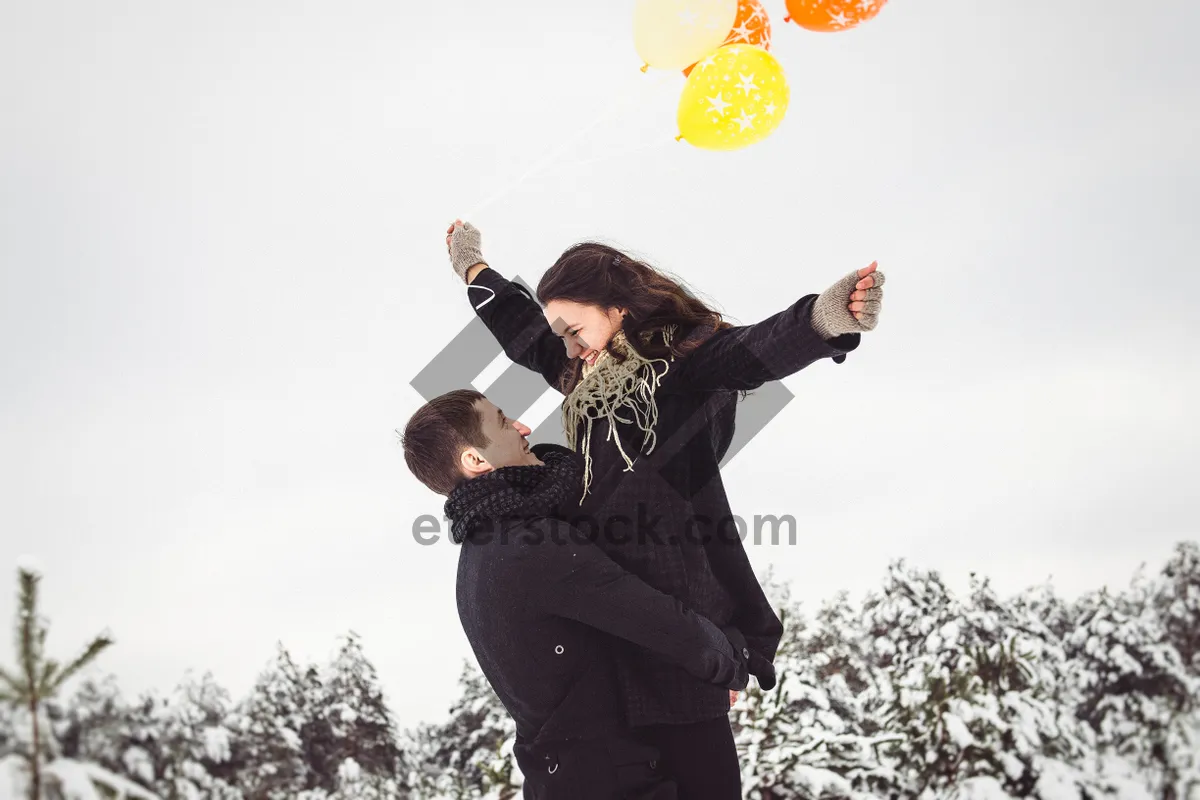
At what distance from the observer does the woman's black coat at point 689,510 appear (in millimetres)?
1417

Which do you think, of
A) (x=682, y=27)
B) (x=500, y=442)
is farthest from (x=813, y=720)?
(x=682, y=27)

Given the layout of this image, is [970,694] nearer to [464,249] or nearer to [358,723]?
[358,723]

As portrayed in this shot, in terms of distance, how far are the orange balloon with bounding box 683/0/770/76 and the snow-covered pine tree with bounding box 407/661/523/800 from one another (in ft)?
6.06

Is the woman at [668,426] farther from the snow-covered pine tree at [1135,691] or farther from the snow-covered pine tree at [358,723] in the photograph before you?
the snow-covered pine tree at [1135,691]

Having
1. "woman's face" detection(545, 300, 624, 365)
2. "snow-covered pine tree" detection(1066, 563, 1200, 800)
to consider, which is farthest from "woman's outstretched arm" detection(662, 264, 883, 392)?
"snow-covered pine tree" detection(1066, 563, 1200, 800)

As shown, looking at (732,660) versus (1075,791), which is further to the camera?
(1075,791)

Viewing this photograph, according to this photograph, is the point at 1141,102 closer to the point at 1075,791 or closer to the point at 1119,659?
the point at 1119,659

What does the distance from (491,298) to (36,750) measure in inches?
58.4

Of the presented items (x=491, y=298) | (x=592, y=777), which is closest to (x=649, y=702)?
(x=592, y=777)

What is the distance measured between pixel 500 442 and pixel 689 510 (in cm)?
32

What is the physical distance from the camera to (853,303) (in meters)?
1.25

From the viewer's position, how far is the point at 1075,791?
2.57 m

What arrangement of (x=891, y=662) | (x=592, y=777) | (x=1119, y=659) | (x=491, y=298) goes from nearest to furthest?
(x=592, y=777), (x=491, y=298), (x=1119, y=659), (x=891, y=662)

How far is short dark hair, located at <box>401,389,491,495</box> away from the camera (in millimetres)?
1489
